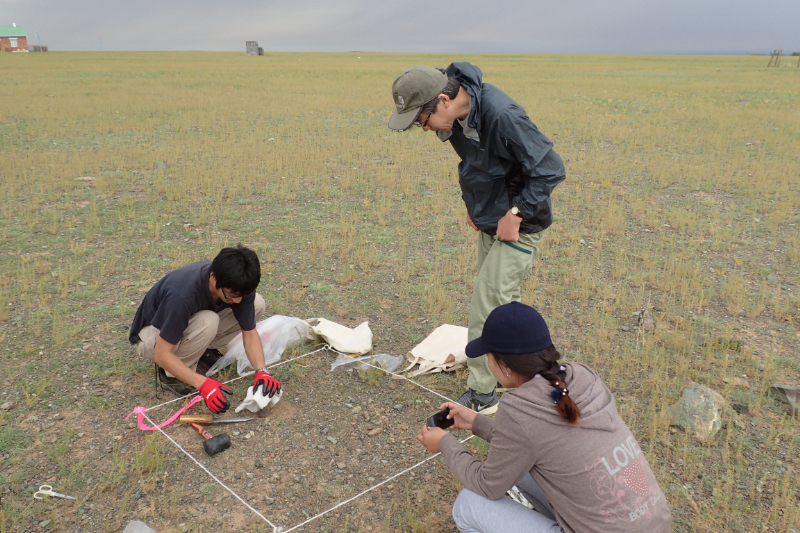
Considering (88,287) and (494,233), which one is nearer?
(494,233)

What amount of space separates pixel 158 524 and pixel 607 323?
146 inches

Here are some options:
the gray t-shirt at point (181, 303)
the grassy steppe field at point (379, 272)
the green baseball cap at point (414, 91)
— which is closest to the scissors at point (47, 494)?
the grassy steppe field at point (379, 272)

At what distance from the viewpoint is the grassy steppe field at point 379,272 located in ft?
10.2

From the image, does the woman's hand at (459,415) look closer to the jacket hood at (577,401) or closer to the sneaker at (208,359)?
the jacket hood at (577,401)

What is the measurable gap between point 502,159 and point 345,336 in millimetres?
1969

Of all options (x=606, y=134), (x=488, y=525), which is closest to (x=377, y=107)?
(x=606, y=134)

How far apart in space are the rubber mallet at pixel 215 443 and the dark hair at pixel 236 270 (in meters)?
0.83

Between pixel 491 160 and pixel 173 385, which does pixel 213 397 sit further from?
pixel 491 160

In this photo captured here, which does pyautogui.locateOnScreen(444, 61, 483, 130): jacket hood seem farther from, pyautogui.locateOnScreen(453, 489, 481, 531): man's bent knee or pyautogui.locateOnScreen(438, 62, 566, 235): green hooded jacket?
pyautogui.locateOnScreen(453, 489, 481, 531): man's bent knee

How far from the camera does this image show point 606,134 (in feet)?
47.3

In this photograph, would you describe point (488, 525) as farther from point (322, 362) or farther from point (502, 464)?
point (322, 362)

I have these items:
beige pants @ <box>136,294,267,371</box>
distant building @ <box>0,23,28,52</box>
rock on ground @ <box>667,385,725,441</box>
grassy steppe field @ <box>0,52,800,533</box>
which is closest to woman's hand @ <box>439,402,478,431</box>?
grassy steppe field @ <box>0,52,800,533</box>

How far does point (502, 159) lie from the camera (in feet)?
10.5

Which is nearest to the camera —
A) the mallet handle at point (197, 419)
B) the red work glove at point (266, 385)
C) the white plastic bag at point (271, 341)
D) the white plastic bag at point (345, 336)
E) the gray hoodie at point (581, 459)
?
the gray hoodie at point (581, 459)
